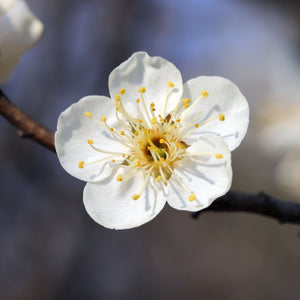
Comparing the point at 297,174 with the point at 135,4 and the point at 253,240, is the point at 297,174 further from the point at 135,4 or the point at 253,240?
the point at 135,4

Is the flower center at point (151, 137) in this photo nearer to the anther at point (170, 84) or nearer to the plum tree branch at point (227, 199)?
the anther at point (170, 84)

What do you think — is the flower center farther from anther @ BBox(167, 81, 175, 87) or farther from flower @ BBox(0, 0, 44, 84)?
flower @ BBox(0, 0, 44, 84)

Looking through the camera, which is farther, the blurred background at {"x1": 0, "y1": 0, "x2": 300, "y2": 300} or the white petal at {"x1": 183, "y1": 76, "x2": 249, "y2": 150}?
the blurred background at {"x1": 0, "y1": 0, "x2": 300, "y2": 300}

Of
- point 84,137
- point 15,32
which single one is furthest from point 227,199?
point 15,32

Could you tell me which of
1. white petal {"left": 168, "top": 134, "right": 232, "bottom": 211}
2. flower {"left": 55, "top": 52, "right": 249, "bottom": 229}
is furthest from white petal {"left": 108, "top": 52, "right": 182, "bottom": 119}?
white petal {"left": 168, "top": 134, "right": 232, "bottom": 211}

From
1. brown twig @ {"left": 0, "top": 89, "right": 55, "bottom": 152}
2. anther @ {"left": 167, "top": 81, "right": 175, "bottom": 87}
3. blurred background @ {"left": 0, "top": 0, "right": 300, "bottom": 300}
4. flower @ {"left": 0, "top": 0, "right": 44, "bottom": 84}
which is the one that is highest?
flower @ {"left": 0, "top": 0, "right": 44, "bottom": 84}

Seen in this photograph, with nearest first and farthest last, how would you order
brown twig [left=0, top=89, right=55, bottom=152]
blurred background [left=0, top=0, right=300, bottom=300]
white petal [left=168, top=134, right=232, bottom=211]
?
1. white petal [left=168, top=134, right=232, bottom=211]
2. brown twig [left=0, top=89, right=55, bottom=152]
3. blurred background [left=0, top=0, right=300, bottom=300]

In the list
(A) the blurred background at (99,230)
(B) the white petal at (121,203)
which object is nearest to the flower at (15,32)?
(B) the white petal at (121,203)

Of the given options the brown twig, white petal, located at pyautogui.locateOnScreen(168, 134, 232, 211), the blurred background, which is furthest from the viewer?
the blurred background
